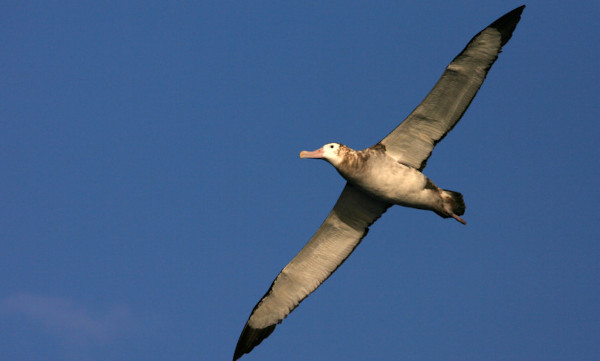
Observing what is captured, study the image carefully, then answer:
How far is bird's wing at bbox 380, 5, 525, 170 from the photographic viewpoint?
13.5 metres

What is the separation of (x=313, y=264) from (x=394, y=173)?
3084mm

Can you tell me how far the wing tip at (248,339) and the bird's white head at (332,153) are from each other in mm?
4605

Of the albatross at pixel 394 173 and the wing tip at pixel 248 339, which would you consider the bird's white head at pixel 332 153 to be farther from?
the wing tip at pixel 248 339

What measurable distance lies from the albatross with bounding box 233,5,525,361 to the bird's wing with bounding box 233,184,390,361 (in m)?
0.02

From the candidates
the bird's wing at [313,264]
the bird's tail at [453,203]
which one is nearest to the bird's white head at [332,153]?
the bird's wing at [313,264]

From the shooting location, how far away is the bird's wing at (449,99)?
1352cm

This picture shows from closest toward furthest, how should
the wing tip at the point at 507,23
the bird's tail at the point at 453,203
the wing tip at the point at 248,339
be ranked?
the wing tip at the point at 507,23
the bird's tail at the point at 453,203
the wing tip at the point at 248,339

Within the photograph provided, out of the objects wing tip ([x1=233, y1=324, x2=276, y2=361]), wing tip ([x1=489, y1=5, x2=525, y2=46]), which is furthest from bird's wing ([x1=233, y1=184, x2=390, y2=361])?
wing tip ([x1=489, y1=5, x2=525, y2=46])

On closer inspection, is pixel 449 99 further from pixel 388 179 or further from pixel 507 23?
pixel 388 179

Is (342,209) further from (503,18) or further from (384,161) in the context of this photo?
(503,18)

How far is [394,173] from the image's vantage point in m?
14.1

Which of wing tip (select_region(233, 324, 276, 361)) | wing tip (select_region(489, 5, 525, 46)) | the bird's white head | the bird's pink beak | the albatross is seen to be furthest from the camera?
wing tip (select_region(233, 324, 276, 361))

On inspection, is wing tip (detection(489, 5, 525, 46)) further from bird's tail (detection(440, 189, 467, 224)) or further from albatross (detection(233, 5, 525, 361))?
bird's tail (detection(440, 189, 467, 224))

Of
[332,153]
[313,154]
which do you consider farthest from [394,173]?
[313,154]
